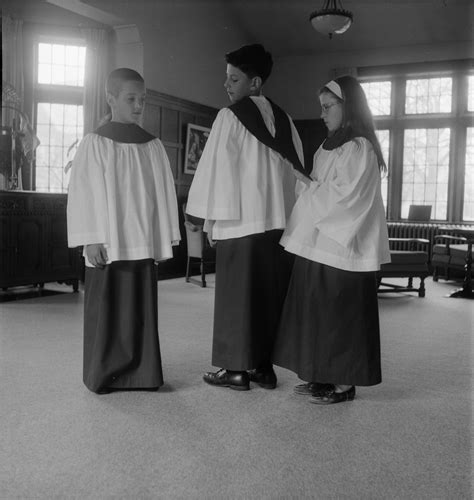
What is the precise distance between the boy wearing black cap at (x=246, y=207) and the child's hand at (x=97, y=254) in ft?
1.59

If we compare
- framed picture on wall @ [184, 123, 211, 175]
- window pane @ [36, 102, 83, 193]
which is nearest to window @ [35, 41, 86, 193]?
window pane @ [36, 102, 83, 193]

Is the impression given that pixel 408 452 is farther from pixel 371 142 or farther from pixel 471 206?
pixel 471 206

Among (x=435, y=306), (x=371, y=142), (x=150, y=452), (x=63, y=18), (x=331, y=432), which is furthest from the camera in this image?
(x=63, y=18)

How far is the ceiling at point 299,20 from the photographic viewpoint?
837 cm

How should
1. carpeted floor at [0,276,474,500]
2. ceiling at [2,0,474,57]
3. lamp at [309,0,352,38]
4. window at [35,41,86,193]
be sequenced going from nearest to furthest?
carpeted floor at [0,276,474,500] < lamp at [309,0,352,38] < ceiling at [2,0,474,57] < window at [35,41,86,193]

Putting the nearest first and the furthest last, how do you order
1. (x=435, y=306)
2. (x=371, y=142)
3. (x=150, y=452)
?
(x=150, y=452), (x=371, y=142), (x=435, y=306)

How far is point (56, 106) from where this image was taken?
8.69 meters

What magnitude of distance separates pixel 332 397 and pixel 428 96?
8.41m

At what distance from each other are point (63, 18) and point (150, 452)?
7.49 metres

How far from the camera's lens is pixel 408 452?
2.39 meters

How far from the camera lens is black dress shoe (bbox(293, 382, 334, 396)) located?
3043 millimetres

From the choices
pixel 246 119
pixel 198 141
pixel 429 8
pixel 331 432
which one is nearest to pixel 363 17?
pixel 429 8

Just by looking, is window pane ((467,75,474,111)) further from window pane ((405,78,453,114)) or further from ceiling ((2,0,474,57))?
ceiling ((2,0,474,57))

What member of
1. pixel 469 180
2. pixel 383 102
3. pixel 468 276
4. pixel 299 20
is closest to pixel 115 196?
pixel 468 276
